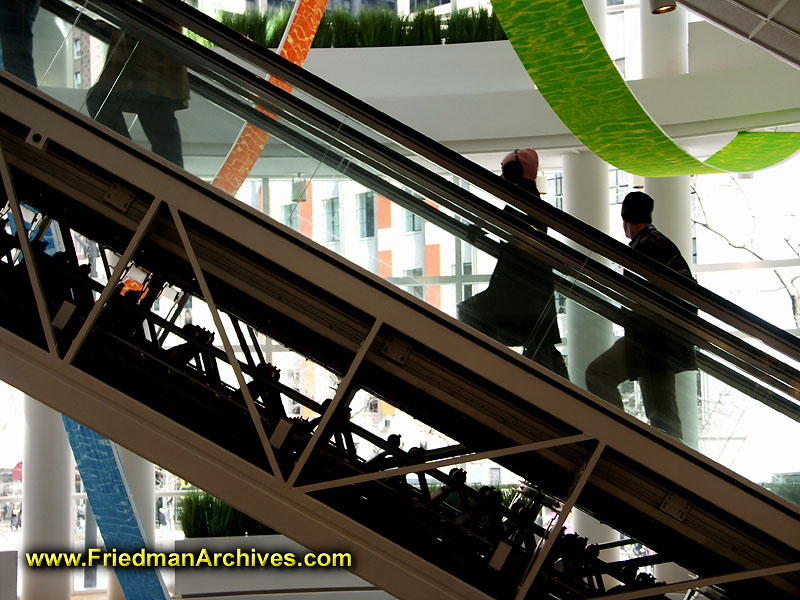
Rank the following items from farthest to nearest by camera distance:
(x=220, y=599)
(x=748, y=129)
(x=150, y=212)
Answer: (x=748, y=129) < (x=220, y=599) < (x=150, y=212)

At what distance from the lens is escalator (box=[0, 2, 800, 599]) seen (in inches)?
114

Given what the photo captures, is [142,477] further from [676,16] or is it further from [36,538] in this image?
[676,16]

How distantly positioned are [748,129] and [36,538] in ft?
27.1

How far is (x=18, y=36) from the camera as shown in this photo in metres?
3.16

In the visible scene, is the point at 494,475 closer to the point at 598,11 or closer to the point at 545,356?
Result: the point at 598,11

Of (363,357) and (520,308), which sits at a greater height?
(520,308)

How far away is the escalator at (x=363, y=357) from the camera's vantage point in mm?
2904

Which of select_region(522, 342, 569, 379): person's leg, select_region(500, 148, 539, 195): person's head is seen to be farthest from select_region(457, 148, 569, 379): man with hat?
select_region(500, 148, 539, 195): person's head

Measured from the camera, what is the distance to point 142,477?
870cm

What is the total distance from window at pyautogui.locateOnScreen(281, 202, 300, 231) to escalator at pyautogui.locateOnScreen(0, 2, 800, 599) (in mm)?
25

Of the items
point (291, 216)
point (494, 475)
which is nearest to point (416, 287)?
point (291, 216)

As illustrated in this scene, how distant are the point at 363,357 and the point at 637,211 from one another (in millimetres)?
1765

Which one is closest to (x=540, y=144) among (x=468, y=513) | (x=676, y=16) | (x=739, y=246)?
(x=676, y=16)

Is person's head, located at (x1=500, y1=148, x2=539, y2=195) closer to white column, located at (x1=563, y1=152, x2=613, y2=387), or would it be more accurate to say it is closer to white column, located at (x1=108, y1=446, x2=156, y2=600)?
white column, located at (x1=563, y1=152, x2=613, y2=387)
